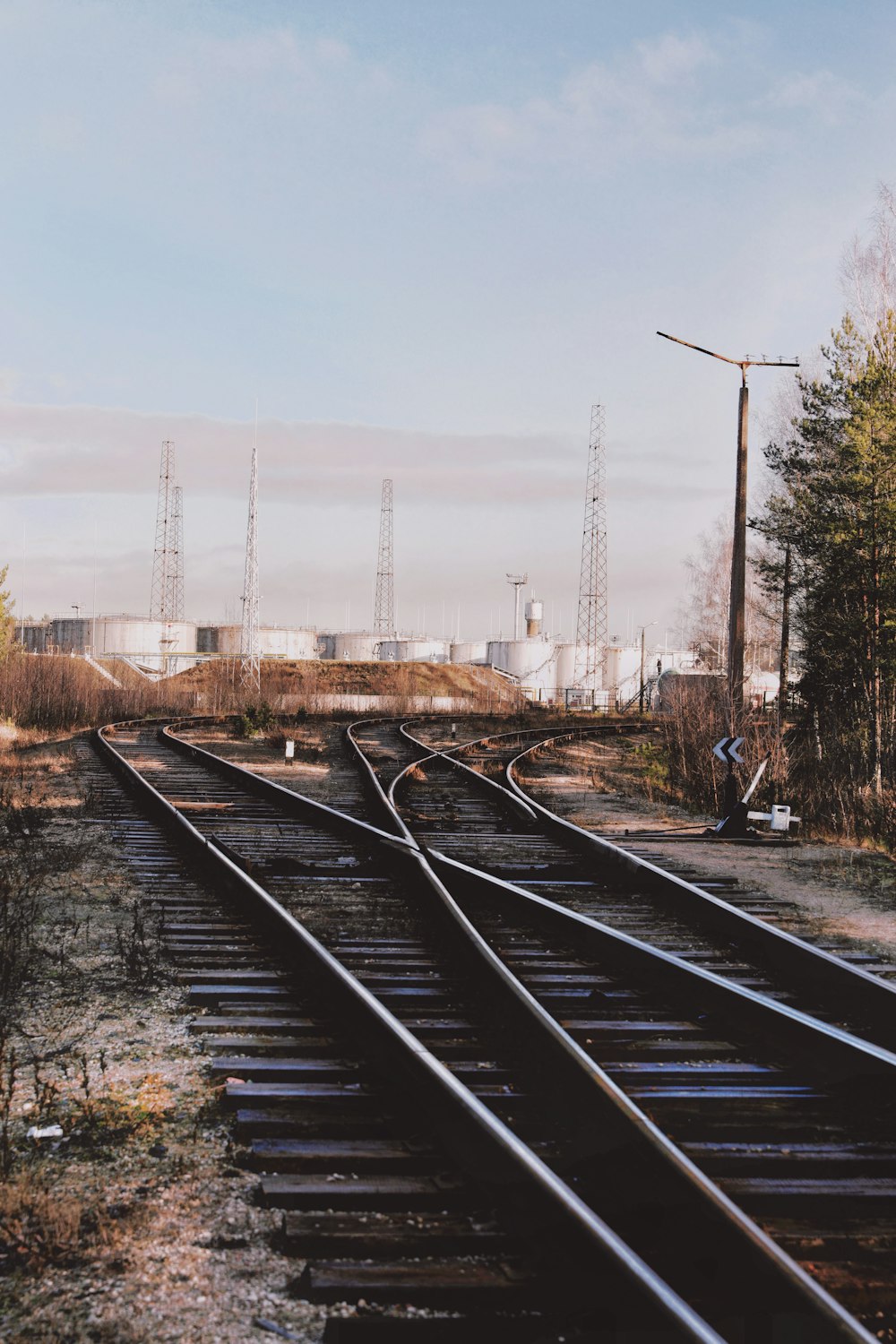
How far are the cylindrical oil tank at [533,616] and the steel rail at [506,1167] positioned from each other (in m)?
102

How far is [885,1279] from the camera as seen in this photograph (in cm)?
315

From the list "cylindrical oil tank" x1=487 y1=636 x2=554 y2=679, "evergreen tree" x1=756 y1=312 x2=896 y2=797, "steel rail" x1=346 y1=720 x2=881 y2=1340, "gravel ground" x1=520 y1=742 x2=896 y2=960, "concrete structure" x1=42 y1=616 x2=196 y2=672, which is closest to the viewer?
"steel rail" x1=346 y1=720 x2=881 y2=1340

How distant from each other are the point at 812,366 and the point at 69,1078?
33.5 metres

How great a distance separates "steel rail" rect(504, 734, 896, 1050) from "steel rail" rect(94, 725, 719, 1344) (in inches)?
94.3

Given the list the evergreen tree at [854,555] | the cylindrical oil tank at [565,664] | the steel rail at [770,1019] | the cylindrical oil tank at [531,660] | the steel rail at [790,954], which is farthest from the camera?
the cylindrical oil tank at [565,664]

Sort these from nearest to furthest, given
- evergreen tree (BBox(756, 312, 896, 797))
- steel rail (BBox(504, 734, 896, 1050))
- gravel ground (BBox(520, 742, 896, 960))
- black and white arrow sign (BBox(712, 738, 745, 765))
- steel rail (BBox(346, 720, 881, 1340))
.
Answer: steel rail (BBox(346, 720, 881, 1340)) → steel rail (BBox(504, 734, 896, 1050)) → gravel ground (BBox(520, 742, 896, 960)) → black and white arrow sign (BBox(712, 738, 745, 765)) → evergreen tree (BBox(756, 312, 896, 797))

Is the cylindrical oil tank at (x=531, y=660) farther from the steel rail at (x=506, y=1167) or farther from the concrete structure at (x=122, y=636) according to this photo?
the steel rail at (x=506, y=1167)

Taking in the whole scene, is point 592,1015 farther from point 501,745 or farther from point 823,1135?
point 501,745

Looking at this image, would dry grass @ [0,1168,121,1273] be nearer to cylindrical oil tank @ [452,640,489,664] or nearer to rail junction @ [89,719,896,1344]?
rail junction @ [89,719,896,1344]

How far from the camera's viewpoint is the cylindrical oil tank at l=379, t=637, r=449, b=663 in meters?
102

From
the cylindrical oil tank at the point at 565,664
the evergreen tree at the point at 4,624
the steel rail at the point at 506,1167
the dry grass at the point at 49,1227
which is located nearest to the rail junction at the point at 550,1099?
the steel rail at the point at 506,1167

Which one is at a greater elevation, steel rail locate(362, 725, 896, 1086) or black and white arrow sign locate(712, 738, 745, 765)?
black and white arrow sign locate(712, 738, 745, 765)

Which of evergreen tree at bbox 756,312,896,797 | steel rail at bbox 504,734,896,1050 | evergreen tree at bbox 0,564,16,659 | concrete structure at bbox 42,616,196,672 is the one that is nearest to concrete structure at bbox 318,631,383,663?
concrete structure at bbox 42,616,196,672

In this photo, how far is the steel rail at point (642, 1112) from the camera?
2916 millimetres
